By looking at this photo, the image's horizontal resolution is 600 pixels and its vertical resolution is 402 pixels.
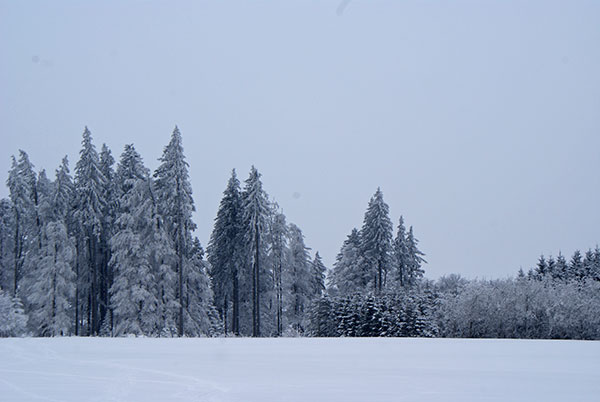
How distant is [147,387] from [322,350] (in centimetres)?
1087

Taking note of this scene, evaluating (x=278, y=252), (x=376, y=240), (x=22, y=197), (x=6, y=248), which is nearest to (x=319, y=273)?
(x=376, y=240)

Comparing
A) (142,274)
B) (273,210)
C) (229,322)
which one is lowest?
(229,322)

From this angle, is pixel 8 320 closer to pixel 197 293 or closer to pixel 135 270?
pixel 135 270

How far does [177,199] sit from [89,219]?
8175mm

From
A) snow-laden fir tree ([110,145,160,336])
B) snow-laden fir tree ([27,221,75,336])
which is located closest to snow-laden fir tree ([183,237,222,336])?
snow-laden fir tree ([110,145,160,336])

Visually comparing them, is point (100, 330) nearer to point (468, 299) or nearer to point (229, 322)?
point (229, 322)

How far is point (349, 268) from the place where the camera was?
219ft

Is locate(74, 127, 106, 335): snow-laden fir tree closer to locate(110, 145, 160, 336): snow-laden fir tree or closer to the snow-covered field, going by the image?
locate(110, 145, 160, 336): snow-laden fir tree

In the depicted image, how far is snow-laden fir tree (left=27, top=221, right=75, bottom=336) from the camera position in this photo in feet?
144

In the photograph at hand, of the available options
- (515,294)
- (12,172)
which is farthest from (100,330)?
(515,294)

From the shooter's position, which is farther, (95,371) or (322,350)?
(322,350)

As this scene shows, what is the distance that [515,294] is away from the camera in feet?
102

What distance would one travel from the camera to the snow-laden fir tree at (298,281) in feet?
218

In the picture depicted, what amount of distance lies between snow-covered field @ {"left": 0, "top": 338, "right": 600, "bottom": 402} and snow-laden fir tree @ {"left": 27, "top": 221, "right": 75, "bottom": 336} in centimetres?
2099
